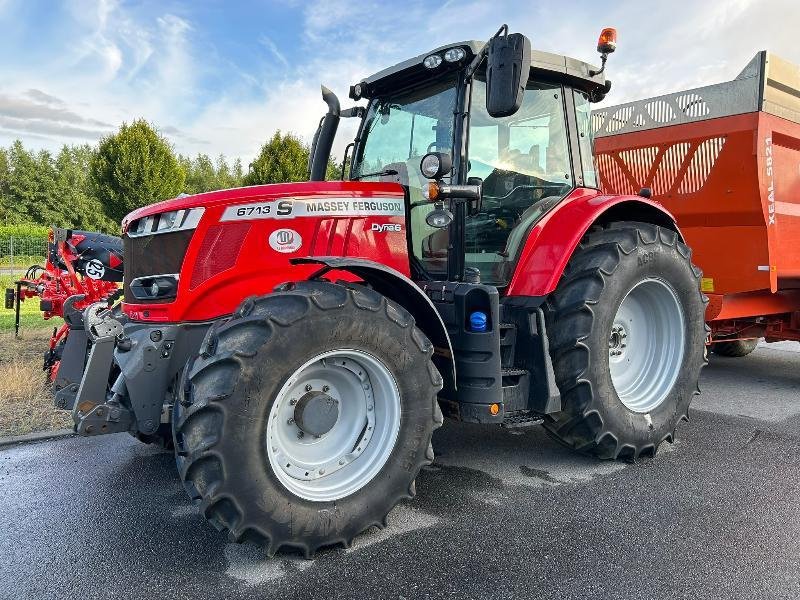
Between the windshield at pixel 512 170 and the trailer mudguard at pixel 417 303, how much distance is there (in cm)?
64

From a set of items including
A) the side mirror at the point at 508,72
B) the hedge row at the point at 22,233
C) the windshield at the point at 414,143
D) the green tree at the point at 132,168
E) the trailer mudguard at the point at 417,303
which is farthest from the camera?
the hedge row at the point at 22,233

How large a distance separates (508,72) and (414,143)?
0.99 metres

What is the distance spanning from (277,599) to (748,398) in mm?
4794

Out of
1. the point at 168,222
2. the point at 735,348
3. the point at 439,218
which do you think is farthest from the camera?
the point at 735,348

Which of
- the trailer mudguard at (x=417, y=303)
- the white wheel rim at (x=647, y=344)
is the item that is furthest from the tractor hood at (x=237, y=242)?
the white wheel rim at (x=647, y=344)

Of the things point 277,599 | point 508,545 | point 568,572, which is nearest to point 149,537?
point 277,599

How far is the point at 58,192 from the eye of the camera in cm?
4469

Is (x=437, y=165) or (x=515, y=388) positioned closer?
(x=437, y=165)

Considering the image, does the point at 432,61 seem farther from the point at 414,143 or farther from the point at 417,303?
the point at 417,303

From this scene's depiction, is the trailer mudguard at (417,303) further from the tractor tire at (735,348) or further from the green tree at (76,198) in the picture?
the green tree at (76,198)

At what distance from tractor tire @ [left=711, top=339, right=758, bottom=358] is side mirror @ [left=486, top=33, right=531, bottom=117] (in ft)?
17.9

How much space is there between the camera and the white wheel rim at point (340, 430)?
2703 millimetres

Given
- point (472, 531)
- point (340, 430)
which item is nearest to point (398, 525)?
point (472, 531)

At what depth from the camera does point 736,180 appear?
5047 millimetres
